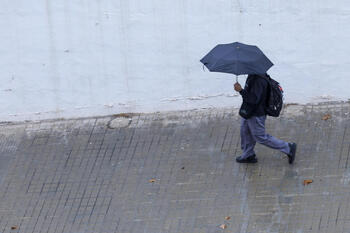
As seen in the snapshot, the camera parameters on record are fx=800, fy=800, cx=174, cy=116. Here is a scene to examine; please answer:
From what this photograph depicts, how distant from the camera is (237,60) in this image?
8805 millimetres

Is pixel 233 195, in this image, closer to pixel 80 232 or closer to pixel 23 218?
pixel 80 232

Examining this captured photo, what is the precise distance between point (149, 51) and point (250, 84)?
216 centimetres

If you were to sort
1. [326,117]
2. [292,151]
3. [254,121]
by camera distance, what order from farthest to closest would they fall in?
[326,117] → [292,151] → [254,121]

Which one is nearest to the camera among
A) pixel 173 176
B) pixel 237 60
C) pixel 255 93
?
pixel 237 60

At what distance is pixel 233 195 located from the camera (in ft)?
30.0

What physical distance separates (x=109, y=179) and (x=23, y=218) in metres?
1.15

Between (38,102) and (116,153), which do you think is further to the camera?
(38,102)

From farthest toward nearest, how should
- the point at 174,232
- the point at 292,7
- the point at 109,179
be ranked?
1. the point at 292,7
2. the point at 109,179
3. the point at 174,232

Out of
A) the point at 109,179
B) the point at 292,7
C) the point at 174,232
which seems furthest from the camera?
the point at 292,7

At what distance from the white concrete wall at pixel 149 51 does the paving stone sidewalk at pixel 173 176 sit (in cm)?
25

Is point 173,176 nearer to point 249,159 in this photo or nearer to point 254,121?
point 249,159

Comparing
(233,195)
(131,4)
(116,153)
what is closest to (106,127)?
(116,153)

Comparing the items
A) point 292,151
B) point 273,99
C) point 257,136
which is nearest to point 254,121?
point 257,136

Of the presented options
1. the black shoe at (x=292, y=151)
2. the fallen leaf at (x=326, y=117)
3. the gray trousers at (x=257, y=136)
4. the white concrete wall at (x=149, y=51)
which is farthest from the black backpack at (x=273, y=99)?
the white concrete wall at (x=149, y=51)
